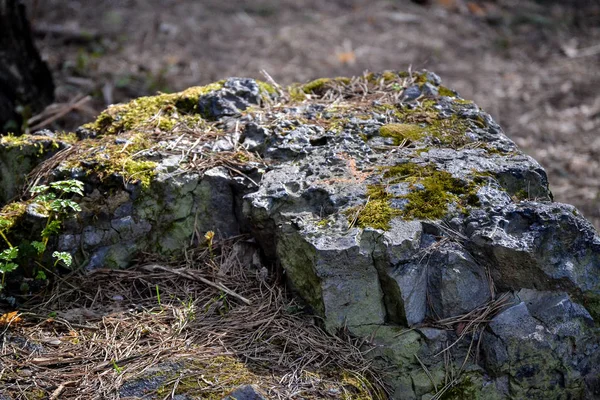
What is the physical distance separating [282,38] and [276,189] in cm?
561

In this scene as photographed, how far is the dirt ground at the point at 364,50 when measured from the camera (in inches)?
251

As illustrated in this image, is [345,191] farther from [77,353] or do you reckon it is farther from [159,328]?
[77,353]

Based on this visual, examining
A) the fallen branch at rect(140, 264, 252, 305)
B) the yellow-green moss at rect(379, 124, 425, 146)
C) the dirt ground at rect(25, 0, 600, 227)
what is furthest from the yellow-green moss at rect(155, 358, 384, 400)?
the dirt ground at rect(25, 0, 600, 227)

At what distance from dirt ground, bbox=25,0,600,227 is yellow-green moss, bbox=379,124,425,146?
9.06ft

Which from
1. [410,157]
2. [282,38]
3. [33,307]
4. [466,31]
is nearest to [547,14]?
[466,31]

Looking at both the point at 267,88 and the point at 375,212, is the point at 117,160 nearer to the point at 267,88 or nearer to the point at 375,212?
the point at 267,88

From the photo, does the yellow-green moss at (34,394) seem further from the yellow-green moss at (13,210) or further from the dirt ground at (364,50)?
the dirt ground at (364,50)

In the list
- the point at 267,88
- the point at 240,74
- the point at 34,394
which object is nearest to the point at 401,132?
the point at 267,88

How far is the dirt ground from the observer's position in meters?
6.37

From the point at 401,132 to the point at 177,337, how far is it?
1.60 m

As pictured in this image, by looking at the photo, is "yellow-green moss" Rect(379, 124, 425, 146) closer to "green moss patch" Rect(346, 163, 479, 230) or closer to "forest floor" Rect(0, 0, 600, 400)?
"green moss patch" Rect(346, 163, 479, 230)

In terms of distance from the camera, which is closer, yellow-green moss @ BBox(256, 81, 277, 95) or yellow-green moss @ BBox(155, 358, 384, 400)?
yellow-green moss @ BBox(155, 358, 384, 400)

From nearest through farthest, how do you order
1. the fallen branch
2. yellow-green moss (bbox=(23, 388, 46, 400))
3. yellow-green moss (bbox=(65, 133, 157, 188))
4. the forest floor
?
1. yellow-green moss (bbox=(23, 388, 46, 400))
2. the forest floor
3. the fallen branch
4. yellow-green moss (bbox=(65, 133, 157, 188))

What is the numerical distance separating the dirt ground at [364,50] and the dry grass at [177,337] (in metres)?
3.33
